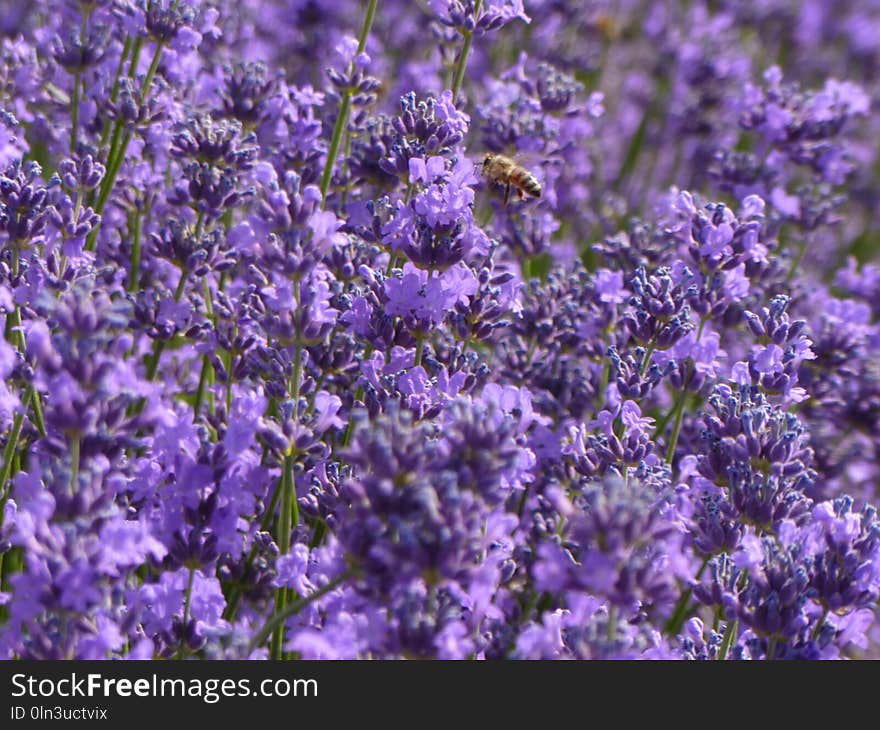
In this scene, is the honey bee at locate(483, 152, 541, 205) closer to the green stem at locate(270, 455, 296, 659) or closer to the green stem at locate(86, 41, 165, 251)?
the green stem at locate(86, 41, 165, 251)

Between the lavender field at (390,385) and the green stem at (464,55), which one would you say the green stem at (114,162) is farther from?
the green stem at (464,55)

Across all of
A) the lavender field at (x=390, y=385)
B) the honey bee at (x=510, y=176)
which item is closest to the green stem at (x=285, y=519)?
the lavender field at (x=390, y=385)

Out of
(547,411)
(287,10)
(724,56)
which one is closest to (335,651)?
(547,411)

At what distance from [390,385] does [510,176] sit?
52.3 inches

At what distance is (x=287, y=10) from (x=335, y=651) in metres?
4.48

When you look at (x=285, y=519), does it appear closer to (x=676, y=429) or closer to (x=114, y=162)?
(x=676, y=429)

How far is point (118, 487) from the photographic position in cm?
204

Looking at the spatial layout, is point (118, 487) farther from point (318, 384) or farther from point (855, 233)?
point (855, 233)

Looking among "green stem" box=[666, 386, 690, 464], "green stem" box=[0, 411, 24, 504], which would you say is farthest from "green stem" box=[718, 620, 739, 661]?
"green stem" box=[0, 411, 24, 504]

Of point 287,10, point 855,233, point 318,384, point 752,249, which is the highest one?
point 287,10

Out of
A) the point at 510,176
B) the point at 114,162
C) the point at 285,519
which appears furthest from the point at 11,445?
the point at 510,176

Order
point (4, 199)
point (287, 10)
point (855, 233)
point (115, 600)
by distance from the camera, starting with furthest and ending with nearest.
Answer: point (855, 233), point (287, 10), point (4, 199), point (115, 600)

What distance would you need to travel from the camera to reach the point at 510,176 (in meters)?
3.62
